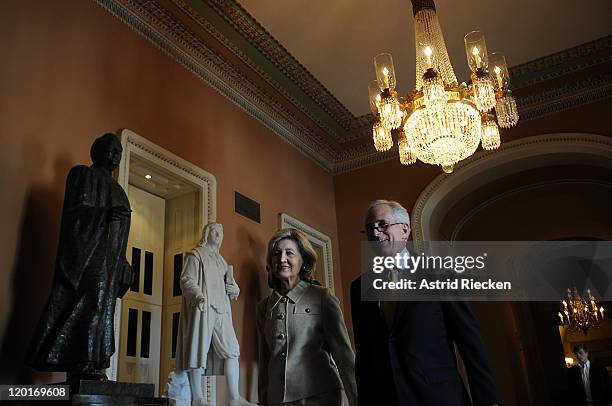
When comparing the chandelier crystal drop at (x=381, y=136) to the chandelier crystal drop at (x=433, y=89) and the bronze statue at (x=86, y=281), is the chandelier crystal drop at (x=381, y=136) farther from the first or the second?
the bronze statue at (x=86, y=281)

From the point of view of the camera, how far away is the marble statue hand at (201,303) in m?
5.08

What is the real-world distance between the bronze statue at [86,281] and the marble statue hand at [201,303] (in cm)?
144

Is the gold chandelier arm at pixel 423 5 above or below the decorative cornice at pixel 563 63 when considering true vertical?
below

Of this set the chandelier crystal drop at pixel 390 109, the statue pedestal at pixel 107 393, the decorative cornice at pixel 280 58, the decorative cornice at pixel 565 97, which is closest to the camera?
the statue pedestal at pixel 107 393

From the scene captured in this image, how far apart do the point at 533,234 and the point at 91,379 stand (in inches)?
416

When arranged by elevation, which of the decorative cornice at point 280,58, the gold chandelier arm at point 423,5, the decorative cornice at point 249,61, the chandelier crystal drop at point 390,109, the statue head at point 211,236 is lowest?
the statue head at point 211,236

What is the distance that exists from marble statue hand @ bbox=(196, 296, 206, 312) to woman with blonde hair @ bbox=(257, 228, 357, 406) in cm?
201

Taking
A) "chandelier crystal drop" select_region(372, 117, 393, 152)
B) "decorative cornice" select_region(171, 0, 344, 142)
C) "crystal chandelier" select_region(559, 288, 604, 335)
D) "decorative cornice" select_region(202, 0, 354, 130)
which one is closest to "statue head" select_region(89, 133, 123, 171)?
"chandelier crystal drop" select_region(372, 117, 393, 152)

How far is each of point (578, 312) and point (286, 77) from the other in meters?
11.5

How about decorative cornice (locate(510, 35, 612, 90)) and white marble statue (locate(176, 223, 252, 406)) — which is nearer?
white marble statue (locate(176, 223, 252, 406))

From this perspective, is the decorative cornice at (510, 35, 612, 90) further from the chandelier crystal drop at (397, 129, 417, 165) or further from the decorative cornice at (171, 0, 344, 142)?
the chandelier crystal drop at (397, 129, 417, 165)

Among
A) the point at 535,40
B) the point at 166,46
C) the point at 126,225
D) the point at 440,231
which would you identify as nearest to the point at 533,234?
the point at 440,231

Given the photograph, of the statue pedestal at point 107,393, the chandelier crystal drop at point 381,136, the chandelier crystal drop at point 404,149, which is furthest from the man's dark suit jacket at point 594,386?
the statue pedestal at point 107,393

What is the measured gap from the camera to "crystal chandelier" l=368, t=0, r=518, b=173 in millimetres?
5000
